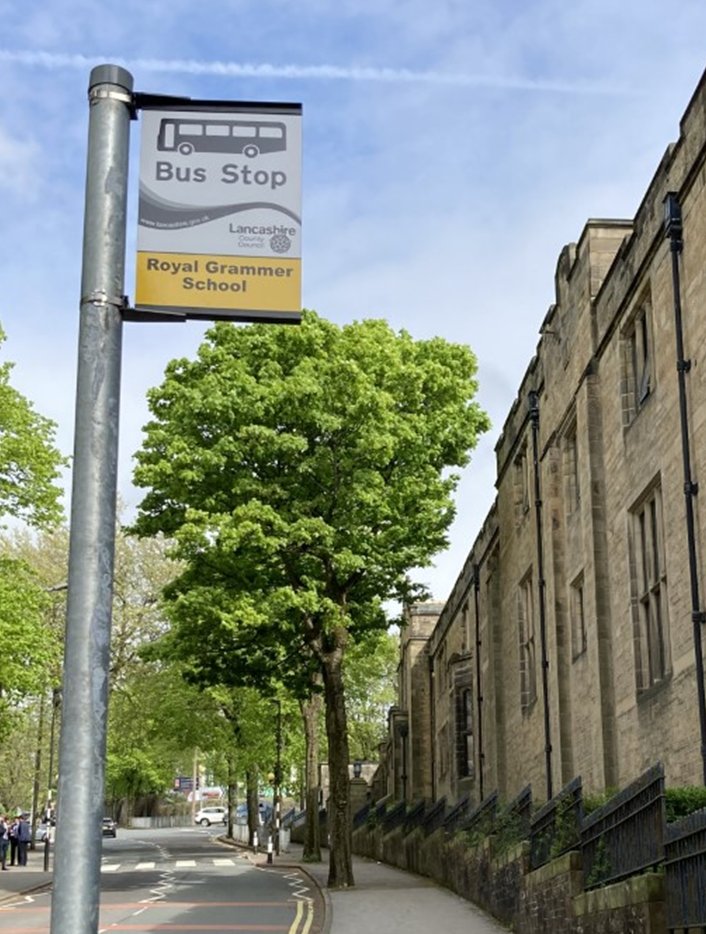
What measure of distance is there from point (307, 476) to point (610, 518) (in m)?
11.5

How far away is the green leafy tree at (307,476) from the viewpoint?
30.5 metres

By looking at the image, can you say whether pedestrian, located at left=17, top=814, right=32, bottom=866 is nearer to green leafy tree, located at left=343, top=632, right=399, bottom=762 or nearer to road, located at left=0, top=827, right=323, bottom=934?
road, located at left=0, top=827, right=323, bottom=934

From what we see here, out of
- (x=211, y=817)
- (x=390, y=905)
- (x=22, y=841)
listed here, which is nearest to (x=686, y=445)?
(x=390, y=905)

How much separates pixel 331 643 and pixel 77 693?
28267 mm

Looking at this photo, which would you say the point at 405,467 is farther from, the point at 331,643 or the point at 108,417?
the point at 108,417

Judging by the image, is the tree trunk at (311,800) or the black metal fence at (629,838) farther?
the tree trunk at (311,800)

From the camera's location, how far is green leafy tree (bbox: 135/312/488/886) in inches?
1200

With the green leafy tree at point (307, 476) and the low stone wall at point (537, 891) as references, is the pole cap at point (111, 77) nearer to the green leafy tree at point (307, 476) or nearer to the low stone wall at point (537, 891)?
the low stone wall at point (537, 891)

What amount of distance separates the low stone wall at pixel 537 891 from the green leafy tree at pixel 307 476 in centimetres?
325

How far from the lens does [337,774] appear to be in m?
31.1

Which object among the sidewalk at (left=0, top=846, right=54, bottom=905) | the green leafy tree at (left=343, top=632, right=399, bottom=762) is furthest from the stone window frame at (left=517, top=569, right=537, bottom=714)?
the green leafy tree at (left=343, top=632, right=399, bottom=762)

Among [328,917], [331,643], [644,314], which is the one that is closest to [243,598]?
[331,643]

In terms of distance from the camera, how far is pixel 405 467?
32.3m

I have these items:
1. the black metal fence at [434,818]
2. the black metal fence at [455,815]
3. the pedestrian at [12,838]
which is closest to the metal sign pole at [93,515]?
the black metal fence at [455,815]
